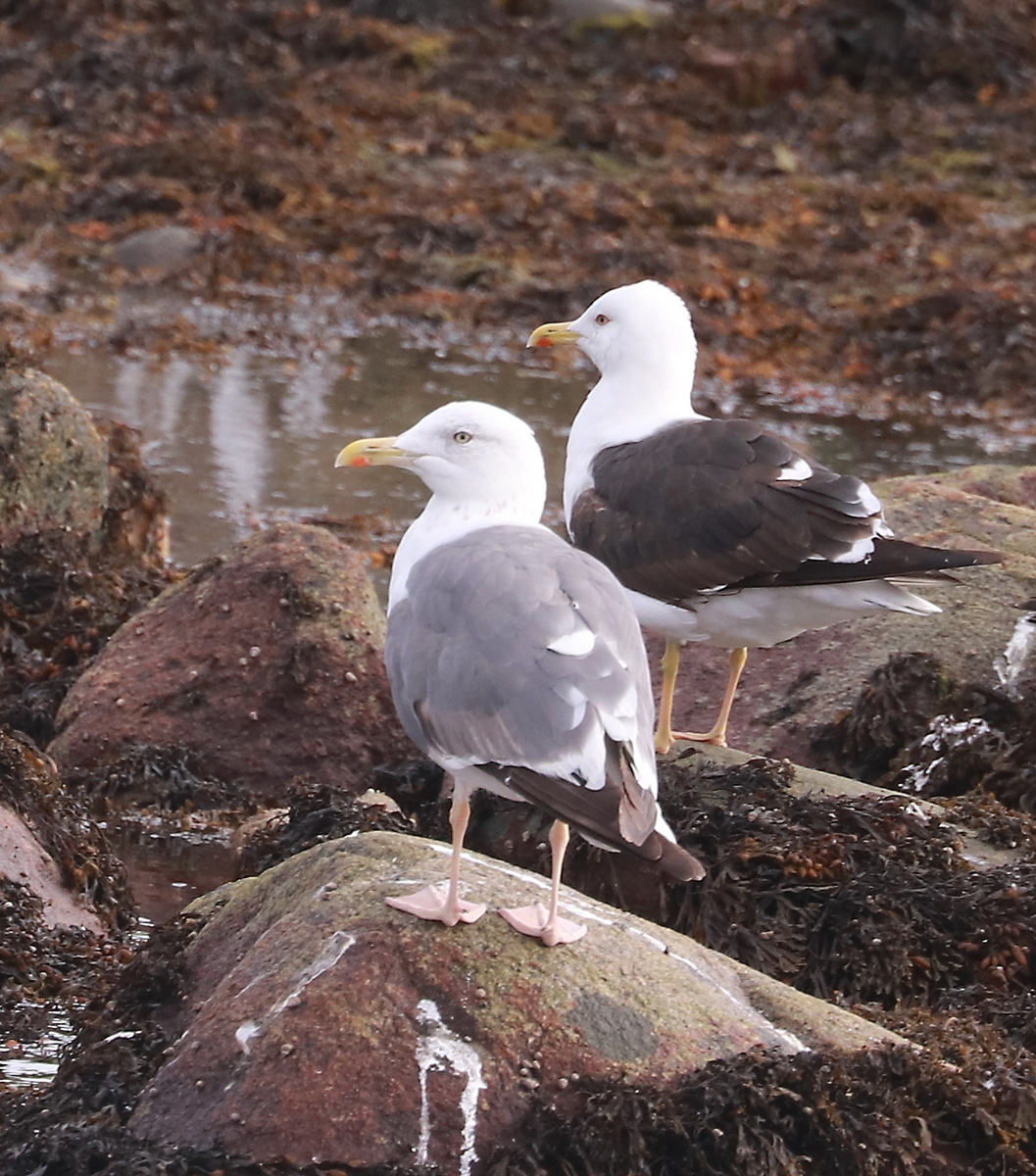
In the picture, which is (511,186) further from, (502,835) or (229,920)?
(229,920)

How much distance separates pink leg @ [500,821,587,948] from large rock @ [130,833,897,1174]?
3cm

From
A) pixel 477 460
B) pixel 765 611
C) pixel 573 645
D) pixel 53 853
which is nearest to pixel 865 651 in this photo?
pixel 765 611

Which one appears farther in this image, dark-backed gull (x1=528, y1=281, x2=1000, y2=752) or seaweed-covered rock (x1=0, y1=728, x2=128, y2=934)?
dark-backed gull (x1=528, y1=281, x2=1000, y2=752)

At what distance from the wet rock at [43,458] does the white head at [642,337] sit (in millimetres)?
2253

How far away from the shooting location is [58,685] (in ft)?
22.6

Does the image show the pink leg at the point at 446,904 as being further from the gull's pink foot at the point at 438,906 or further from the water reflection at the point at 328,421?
the water reflection at the point at 328,421

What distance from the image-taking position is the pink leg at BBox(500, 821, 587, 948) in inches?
151

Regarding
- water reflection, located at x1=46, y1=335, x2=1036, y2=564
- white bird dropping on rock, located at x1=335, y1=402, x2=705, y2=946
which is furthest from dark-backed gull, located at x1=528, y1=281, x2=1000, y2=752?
water reflection, located at x1=46, y1=335, x2=1036, y2=564

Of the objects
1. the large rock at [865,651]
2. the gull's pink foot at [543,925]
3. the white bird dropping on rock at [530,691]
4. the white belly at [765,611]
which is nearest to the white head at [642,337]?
the white belly at [765,611]

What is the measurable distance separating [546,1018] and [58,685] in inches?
140

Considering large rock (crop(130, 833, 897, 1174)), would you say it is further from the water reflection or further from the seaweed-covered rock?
the water reflection

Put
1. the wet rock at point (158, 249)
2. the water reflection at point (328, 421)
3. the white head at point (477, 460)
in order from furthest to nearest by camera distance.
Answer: the wet rock at point (158, 249)
the water reflection at point (328, 421)
the white head at point (477, 460)

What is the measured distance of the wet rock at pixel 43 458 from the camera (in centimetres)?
754

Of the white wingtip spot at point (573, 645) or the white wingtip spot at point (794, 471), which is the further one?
the white wingtip spot at point (794, 471)
